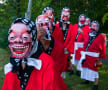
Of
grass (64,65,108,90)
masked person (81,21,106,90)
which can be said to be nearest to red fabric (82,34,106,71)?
masked person (81,21,106,90)

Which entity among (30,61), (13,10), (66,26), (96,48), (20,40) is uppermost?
(13,10)

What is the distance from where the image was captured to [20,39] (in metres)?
1.97

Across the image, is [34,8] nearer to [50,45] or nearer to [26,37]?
[50,45]

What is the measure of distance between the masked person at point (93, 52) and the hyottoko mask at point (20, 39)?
3244mm

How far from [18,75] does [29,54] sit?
280 millimetres

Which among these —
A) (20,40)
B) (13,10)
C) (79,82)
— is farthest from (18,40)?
(13,10)

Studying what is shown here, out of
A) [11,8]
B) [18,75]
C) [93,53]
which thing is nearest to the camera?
[18,75]

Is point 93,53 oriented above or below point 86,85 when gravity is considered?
above

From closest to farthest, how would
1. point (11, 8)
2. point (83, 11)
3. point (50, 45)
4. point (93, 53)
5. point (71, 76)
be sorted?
point (50, 45) < point (93, 53) < point (71, 76) < point (11, 8) < point (83, 11)

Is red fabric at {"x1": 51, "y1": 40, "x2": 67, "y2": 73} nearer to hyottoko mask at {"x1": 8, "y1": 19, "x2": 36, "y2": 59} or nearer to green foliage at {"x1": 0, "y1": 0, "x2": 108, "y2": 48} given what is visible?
hyottoko mask at {"x1": 8, "y1": 19, "x2": 36, "y2": 59}

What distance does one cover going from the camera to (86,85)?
18.0 feet

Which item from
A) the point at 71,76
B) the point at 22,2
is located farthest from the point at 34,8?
the point at 71,76

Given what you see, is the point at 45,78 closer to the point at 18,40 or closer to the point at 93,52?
the point at 18,40

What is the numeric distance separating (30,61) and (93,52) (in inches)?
128
